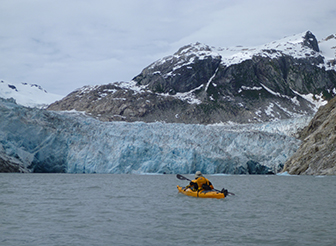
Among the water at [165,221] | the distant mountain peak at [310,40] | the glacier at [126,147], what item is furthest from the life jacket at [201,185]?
the distant mountain peak at [310,40]

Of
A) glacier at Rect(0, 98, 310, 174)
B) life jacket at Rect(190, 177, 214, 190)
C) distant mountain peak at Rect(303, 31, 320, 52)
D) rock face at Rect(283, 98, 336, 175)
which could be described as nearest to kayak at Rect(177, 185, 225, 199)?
life jacket at Rect(190, 177, 214, 190)

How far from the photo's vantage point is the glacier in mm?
35531

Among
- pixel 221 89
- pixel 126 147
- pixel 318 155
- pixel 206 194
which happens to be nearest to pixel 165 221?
pixel 206 194

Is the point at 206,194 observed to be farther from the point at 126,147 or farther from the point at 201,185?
the point at 126,147

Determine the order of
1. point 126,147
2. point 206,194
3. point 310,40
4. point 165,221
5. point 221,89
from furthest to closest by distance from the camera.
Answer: point 310,40, point 221,89, point 126,147, point 206,194, point 165,221

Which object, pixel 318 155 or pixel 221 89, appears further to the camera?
pixel 221 89

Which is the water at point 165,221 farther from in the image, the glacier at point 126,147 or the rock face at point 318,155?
the rock face at point 318,155

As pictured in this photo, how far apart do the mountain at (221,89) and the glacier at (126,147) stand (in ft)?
229

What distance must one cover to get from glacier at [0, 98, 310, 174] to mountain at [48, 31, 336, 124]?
69.8 meters

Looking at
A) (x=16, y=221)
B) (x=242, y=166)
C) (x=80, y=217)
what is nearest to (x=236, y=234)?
(x=80, y=217)

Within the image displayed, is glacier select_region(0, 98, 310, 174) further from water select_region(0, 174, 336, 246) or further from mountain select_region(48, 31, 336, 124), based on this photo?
mountain select_region(48, 31, 336, 124)

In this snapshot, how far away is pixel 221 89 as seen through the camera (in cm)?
Answer: 14462

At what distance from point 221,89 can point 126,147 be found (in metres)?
111

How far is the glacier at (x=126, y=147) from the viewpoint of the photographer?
35.5 m
